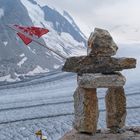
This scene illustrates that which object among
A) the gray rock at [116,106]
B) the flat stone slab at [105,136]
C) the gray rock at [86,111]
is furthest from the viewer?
the gray rock at [116,106]

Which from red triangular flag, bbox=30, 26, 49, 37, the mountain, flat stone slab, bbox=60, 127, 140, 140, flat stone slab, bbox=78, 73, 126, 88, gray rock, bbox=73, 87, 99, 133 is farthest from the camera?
the mountain

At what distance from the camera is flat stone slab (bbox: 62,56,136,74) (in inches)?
420

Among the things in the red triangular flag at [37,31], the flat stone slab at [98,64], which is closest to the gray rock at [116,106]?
the flat stone slab at [98,64]

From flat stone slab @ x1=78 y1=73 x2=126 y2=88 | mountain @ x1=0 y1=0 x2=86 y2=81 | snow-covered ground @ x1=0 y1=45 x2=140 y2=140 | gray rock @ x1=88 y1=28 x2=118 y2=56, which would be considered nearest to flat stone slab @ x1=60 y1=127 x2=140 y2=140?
flat stone slab @ x1=78 y1=73 x2=126 y2=88

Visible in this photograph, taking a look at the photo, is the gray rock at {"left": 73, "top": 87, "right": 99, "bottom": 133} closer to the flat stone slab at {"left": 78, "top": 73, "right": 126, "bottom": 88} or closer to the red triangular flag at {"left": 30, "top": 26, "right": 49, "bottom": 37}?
the flat stone slab at {"left": 78, "top": 73, "right": 126, "bottom": 88}

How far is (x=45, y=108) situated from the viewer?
45625 millimetres

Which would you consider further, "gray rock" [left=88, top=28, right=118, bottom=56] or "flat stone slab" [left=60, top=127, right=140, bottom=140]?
"flat stone slab" [left=60, top=127, right=140, bottom=140]

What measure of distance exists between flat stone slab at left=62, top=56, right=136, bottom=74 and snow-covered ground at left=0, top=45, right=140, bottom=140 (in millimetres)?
18130

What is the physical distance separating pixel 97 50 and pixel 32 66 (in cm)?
8643

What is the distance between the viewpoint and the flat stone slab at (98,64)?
35.0 ft

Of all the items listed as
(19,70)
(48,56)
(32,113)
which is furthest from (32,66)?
(32,113)

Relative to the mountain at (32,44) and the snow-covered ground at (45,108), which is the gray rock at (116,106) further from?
the mountain at (32,44)

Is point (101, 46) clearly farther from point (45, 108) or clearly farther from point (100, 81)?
point (45, 108)

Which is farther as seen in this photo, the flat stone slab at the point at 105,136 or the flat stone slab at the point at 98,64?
the flat stone slab at the point at 105,136
